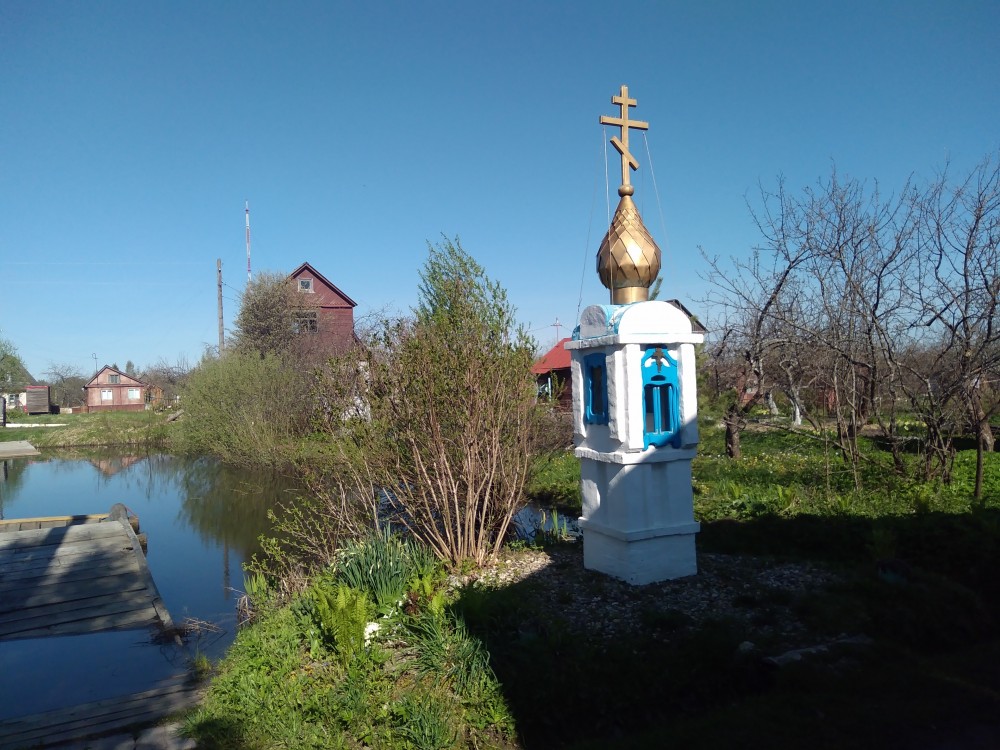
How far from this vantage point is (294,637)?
6219 mm

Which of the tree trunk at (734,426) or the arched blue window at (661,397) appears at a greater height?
the arched blue window at (661,397)

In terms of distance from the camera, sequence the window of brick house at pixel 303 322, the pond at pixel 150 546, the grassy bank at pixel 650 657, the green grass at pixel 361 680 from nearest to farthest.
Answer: the grassy bank at pixel 650 657
the green grass at pixel 361 680
the pond at pixel 150 546
the window of brick house at pixel 303 322

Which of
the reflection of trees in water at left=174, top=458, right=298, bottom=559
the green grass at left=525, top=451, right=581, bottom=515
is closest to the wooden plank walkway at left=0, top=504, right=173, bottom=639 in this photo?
the reflection of trees in water at left=174, top=458, right=298, bottom=559

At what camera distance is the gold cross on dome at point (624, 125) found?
23.5 ft

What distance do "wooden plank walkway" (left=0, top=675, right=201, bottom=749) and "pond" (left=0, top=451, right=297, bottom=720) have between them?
71cm

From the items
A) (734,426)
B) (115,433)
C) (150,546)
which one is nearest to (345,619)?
(150,546)

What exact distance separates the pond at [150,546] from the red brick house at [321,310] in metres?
7.84

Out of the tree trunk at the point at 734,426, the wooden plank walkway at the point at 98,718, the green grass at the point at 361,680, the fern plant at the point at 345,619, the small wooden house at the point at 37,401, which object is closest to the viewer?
the green grass at the point at 361,680

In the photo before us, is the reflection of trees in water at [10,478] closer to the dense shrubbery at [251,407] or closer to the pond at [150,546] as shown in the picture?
the pond at [150,546]

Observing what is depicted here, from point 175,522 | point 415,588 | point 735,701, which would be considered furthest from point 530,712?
point 175,522

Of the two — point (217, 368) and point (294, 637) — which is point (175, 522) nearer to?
point (217, 368)

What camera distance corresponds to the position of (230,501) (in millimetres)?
17500

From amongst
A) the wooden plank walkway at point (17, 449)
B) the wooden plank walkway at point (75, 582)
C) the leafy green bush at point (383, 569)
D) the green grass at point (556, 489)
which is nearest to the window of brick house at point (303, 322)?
the wooden plank walkway at point (17, 449)

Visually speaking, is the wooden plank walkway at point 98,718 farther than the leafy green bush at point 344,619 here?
No
